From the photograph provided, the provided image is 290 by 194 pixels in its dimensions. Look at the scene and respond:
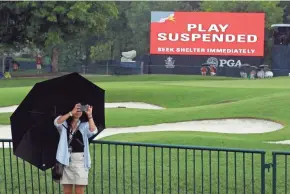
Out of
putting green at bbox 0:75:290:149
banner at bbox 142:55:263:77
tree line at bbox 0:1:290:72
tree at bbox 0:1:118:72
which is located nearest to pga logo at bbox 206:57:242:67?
banner at bbox 142:55:263:77

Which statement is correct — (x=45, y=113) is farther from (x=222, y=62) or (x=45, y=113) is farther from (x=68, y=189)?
(x=222, y=62)

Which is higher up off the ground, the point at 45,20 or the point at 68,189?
the point at 45,20

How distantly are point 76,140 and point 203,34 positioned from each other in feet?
151

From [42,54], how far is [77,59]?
12.8ft

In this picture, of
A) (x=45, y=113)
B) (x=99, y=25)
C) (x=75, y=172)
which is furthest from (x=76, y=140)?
(x=99, y=25)

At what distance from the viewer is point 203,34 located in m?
52.8

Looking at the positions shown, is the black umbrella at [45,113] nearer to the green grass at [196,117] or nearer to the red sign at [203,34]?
the green grass at [196,117]

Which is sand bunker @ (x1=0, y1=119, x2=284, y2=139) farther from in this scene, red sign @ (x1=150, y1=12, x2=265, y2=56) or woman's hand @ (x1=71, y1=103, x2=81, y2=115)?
red sign @ (x1=150, y1=12, x2=265, y2=56)

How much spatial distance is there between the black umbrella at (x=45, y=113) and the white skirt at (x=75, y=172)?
0.76 feet

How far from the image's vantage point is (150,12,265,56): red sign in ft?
172

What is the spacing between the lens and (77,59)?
70688 millimetres

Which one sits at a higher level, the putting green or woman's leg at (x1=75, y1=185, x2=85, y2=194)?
woman's leg at (x1=75, y1=185, x2=85, y2=194)

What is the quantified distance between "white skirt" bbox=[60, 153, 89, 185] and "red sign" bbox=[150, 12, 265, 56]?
4531cm

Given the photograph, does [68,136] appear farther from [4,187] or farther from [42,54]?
[42,54]
